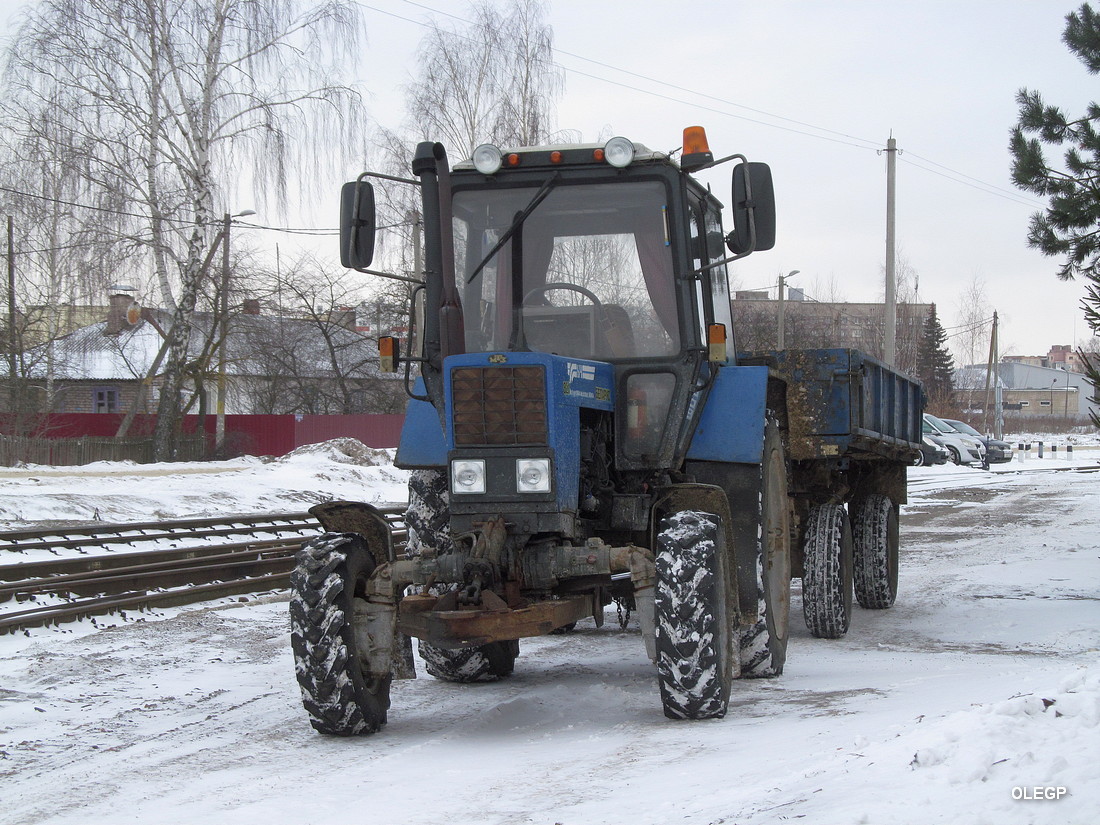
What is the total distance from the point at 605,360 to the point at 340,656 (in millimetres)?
2136

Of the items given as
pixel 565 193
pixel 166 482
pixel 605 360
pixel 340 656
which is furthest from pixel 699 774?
pixel 166 482

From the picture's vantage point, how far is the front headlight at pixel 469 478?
569cm

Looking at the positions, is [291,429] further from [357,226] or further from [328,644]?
[328,644]

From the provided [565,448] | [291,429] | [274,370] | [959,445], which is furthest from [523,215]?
[274,370]

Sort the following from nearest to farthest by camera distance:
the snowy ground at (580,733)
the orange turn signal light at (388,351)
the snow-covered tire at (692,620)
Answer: the snowy ground at (580,733)
the snow-covered tire at (692,620)
the orange turn signal light at (388,351)

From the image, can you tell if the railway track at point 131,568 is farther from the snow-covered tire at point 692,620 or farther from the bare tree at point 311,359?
the bare tree at point 311,359

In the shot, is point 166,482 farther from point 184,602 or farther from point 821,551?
point 821,551

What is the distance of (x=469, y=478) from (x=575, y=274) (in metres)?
1.49

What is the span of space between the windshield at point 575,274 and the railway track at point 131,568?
15.2 ft

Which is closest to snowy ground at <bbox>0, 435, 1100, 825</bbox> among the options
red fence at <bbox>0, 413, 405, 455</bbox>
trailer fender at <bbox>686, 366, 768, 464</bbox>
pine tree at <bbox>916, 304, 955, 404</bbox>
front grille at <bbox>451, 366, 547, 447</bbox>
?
trailer fender at <bbox>686, 366, 768, 464</bbox>

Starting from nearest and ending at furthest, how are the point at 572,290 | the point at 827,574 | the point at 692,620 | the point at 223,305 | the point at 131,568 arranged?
the point at 692,620 < the point at 572,290 < the point at 827,574 < the point at 131,568 < the point at 223,305

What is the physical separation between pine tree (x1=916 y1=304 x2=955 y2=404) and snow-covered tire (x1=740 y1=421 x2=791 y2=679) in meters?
69.0

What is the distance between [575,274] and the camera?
21.7 ft

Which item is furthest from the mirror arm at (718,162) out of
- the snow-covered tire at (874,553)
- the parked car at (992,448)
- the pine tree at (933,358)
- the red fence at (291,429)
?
the pine tree at (933,358)
